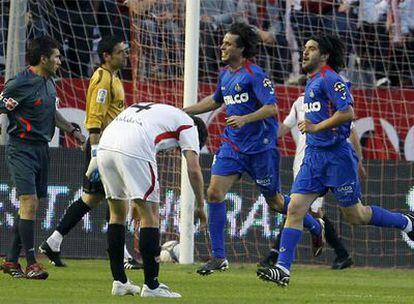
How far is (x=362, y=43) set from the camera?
1873 centimetres

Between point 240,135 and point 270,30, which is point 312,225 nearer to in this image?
point 240,135

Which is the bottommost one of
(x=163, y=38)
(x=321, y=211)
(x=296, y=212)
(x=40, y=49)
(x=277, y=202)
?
(x=296, y=212)

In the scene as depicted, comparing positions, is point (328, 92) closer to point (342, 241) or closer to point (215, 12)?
point (342, 241)

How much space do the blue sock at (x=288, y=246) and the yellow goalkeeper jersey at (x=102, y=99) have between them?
2.99 m

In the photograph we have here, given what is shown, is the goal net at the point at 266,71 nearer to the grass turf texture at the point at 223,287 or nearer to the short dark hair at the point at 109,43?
the grass turf texture at the point at 223,287

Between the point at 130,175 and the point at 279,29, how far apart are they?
352 inches

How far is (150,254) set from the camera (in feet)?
33.3

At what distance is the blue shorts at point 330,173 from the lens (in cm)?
1169

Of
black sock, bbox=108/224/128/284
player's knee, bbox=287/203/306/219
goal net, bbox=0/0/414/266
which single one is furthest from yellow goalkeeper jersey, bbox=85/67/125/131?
black sock, bbox=108/224/128/284

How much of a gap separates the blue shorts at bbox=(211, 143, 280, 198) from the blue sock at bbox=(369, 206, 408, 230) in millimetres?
1413

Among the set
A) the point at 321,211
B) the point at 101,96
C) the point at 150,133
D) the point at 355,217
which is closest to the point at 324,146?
the point at 355,217

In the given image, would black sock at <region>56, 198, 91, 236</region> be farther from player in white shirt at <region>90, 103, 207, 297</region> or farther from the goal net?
player in white shirt at <region>90, 103, 207, 297</region>

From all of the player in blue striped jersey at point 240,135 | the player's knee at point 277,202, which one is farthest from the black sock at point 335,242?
the player in blue striped jersey at point 240,135

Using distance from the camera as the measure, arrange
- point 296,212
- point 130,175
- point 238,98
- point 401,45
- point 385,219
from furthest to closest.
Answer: point 401,45
point 238,98
point 385,219
point 296,212
point 130,175
